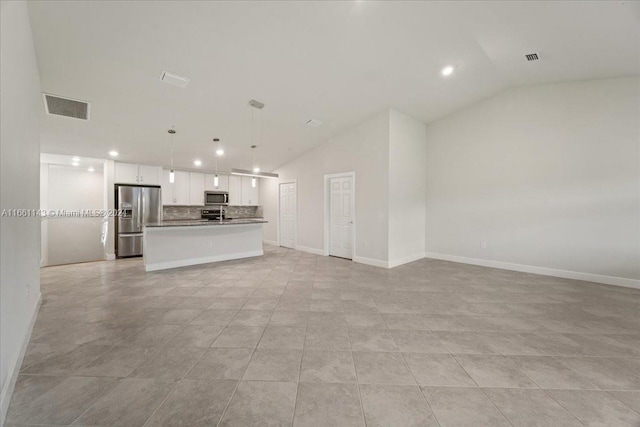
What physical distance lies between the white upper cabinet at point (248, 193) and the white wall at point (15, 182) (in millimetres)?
5843

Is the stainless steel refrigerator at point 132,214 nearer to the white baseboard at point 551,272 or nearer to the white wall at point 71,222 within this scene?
the white wall at point 71,222

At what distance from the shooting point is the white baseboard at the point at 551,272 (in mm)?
3979

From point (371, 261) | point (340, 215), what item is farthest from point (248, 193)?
point (371, 261)

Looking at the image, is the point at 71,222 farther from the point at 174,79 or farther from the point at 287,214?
the point at 174,79

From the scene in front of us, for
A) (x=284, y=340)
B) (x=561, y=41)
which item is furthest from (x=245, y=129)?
(x=561, y=41)

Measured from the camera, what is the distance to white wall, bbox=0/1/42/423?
5.19ft

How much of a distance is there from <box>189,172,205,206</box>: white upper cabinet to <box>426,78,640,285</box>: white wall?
22.9 feet

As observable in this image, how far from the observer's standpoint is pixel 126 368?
6.23 feet

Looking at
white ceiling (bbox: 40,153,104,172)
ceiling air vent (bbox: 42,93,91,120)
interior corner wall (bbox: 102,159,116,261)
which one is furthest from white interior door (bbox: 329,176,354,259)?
white ceiling (bbox: 40,153,104,172)

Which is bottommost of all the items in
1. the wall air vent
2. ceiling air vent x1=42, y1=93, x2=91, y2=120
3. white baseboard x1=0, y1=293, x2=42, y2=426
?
white baseboard x1=0, y1=293, x2=42, y2=426

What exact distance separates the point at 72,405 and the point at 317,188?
5.66 m

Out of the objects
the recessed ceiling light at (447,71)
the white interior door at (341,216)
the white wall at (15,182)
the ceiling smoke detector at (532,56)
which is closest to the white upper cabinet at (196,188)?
the white interior door at (341,216)

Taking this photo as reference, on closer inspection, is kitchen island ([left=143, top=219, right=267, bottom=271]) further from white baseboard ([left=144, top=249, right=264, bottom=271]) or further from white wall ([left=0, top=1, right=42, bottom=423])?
white wall ([left=0, top=1, right=42, bottom=423])

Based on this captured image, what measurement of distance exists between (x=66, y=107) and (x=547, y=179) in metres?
8.57
